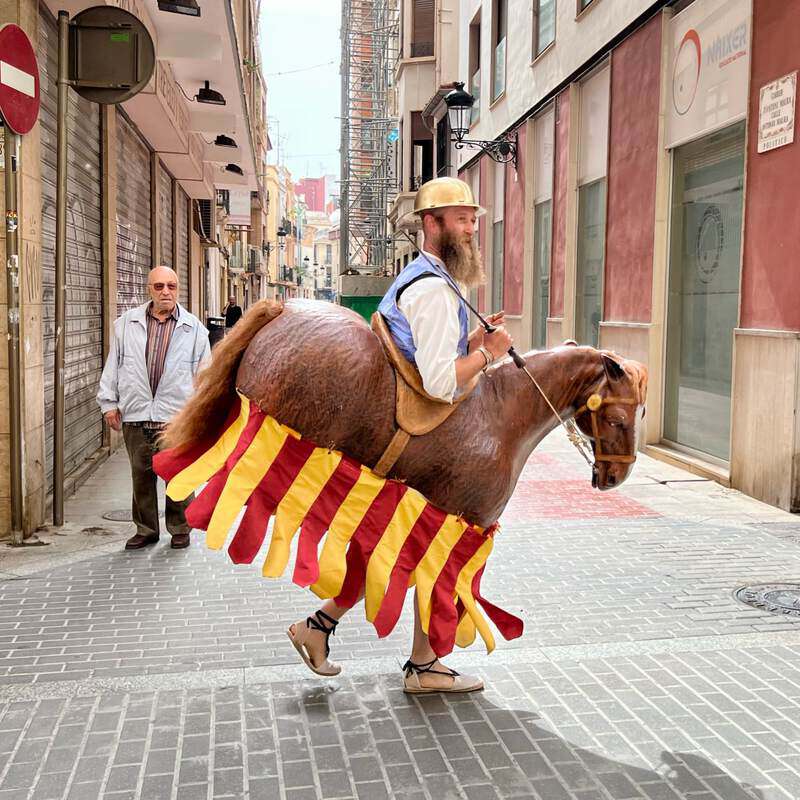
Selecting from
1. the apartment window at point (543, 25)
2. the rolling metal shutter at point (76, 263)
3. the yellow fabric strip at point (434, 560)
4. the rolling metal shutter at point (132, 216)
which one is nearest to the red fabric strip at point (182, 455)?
the yellow fabric strip at point (434, 560)

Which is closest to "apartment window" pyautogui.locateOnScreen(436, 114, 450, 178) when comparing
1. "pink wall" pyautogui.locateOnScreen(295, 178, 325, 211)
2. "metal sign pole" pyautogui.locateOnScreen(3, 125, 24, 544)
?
"metal sign pole" pyautogui.locateOnScreen(3, 125, 24, 544)

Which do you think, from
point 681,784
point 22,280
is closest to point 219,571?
point 22,280

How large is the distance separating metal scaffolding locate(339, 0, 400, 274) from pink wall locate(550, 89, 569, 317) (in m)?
25.8

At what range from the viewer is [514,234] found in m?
17.5

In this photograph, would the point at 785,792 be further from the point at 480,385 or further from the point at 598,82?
the point at 598,82

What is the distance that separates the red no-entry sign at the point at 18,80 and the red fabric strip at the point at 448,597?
4.05m

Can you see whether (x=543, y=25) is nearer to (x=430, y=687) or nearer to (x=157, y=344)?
(x=157, y=344)

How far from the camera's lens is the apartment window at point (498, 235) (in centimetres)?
1869

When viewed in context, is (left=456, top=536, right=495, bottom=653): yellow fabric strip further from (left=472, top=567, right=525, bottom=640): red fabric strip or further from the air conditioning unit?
the air conditioning unit

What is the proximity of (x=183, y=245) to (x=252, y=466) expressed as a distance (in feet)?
53.7

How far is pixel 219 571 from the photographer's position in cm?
568

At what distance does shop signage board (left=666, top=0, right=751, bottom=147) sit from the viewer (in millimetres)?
8602

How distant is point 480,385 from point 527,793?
1520mm

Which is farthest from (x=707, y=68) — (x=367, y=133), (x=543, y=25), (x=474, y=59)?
(x=367, y=133)
